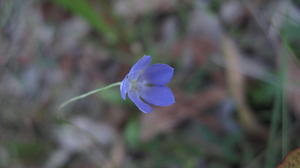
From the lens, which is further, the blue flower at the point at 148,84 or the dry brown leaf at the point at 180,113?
the dry brown leaf at the point at 180,113

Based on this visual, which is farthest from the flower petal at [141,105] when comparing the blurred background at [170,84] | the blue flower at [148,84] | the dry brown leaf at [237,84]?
the dry brown leaf at [237,84]

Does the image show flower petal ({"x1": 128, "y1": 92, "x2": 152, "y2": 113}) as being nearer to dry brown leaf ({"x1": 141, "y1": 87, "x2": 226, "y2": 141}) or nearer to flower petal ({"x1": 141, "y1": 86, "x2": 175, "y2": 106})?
flower petal ({"x1": 141, "y1": 86, "x2": 175, "y2": 106})

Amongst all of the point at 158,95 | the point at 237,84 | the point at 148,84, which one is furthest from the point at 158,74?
the point at 237,84

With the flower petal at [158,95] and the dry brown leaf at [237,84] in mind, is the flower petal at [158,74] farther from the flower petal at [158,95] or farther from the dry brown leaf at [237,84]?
the dry brown leaf at [237,84]

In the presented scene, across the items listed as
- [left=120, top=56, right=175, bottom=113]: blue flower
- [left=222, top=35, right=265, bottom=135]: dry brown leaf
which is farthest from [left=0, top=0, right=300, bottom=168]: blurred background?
[left=120, top=56, right=175, bottom=113]: blue flower

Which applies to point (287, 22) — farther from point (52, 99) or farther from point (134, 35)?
point (52, 99)

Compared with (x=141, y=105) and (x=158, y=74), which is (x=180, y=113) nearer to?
(x=158, y=74)
